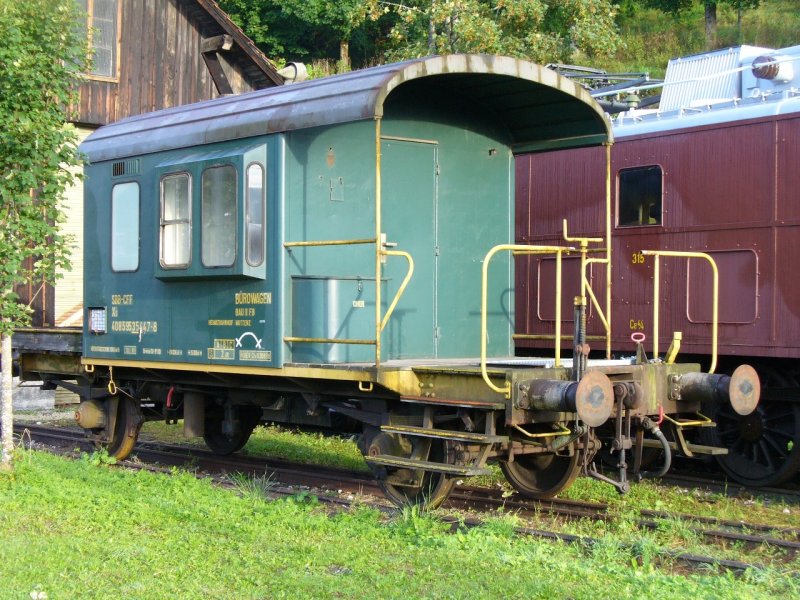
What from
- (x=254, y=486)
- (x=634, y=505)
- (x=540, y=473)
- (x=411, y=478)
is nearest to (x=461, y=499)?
(x=540, y=473)

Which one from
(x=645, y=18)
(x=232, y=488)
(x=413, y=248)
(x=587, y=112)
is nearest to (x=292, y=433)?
(x=232, y=488)

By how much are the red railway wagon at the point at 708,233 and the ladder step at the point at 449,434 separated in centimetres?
216

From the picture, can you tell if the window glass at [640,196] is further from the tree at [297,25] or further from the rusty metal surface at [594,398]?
the tree at [297,25]

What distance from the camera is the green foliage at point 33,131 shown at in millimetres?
9398

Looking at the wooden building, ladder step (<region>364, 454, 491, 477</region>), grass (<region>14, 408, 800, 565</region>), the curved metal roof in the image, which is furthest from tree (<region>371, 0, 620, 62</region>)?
ladder step (<region>364, 454, 491, 477</region>)

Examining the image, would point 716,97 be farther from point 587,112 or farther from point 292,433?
point 292,433

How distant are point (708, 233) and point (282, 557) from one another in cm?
639

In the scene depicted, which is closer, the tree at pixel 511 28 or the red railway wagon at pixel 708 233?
the red railway wagon at pixel 708 233

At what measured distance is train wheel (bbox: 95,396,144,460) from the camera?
11883 millimetres

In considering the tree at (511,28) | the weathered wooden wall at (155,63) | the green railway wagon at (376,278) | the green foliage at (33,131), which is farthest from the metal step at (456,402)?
the tree at (511,28)

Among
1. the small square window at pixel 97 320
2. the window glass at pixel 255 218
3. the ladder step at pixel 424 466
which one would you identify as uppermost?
the window glass at pixel 255 218

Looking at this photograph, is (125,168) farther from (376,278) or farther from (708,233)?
(708,233)

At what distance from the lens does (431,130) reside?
9.74 meters

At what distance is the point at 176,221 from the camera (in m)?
10.1
